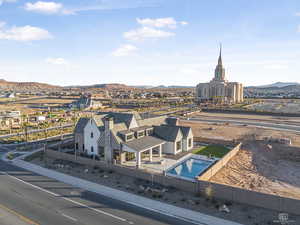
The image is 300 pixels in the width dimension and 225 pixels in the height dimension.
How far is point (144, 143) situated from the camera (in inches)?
1427

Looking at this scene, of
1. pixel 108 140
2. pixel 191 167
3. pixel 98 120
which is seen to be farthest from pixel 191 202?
pixel 98 120

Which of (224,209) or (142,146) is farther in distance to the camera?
(142,146)

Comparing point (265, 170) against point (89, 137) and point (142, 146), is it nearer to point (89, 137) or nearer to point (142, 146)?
point (142, 146)

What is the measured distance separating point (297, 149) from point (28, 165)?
44340mm

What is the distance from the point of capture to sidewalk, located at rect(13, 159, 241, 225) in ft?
66.3

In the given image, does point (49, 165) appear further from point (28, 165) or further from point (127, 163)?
point (127, 163)

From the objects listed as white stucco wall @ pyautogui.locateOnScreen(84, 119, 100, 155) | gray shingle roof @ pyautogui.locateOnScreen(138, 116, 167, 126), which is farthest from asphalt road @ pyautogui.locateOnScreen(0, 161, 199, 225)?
gray shingle roof @ pyautogui.locateOnScreen(138, 116, 167, 126)

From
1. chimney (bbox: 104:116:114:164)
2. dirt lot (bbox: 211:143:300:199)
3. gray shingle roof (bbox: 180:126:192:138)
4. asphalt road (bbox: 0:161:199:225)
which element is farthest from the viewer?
gray shingle roof (bbox: 180:126:192:138)

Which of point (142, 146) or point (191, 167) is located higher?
point (142, 146)

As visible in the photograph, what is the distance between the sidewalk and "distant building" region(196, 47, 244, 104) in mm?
122945

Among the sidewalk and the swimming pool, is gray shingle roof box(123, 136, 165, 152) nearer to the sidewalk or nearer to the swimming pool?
the swimming pool

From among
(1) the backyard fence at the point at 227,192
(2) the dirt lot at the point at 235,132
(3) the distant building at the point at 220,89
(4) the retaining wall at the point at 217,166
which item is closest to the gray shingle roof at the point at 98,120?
(1) the backyard fence at the point at 227,192

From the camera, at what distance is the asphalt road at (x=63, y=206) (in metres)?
20.1

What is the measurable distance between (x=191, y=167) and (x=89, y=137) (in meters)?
17.6
